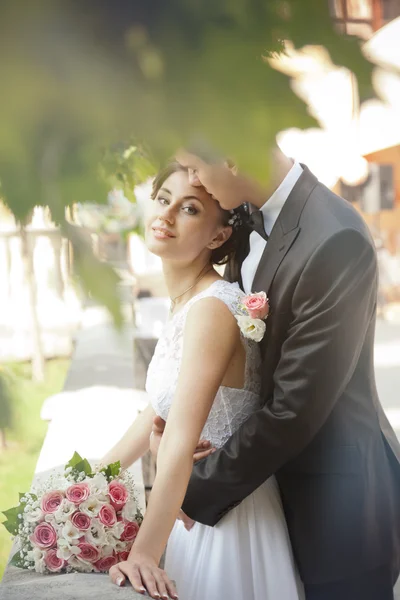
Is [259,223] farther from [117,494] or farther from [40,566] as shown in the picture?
[40,566]

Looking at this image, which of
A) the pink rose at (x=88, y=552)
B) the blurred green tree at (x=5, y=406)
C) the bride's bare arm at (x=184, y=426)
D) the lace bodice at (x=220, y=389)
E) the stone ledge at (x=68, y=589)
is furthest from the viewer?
the lace bodice at (x=220, y=389)

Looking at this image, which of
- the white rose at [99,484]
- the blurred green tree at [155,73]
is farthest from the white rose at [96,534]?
the blurred green tree at [155,73]

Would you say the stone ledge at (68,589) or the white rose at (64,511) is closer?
the stone ledge at (68,589)

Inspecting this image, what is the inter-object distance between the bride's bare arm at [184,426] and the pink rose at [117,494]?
0.20 m

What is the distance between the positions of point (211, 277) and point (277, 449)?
0.53 meters

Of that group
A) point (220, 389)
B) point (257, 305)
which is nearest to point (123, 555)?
point (220, 389)

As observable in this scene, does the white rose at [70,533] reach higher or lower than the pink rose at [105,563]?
higher

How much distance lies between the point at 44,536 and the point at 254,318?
0.74 m

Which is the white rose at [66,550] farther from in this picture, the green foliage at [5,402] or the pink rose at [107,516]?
the green foliage at [5,402]

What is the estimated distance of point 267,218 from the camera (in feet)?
7.32

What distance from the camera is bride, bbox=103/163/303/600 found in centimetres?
206

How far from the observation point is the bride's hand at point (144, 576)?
1.73 metres

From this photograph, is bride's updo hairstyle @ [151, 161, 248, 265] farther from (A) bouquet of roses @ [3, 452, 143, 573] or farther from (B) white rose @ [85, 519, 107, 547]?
(B) white rose @ [85, 519, 107, 547]

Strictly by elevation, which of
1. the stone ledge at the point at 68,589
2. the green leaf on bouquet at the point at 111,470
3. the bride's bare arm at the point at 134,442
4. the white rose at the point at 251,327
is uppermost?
the white rose at the point at 251,327
